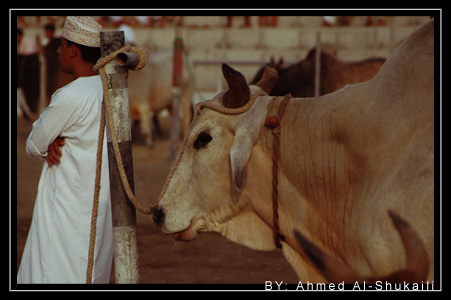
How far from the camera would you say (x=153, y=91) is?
43.9 feet

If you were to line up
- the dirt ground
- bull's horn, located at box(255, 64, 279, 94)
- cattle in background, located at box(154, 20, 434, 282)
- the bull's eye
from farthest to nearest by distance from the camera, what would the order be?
the dirt ground → bull's horn, located at box(255, 64, 279, 94) → the bull's eye → cattle in background, located at box(154, 20, 434, 282)

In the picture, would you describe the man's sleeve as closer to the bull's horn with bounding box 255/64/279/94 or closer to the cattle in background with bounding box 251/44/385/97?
the bull's horn with bounding box 255/64/279/94

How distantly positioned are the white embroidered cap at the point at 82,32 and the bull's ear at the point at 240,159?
40.8 inches

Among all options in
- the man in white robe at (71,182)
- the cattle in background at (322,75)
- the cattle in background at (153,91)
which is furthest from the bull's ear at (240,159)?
the cattle in background at (153,91)

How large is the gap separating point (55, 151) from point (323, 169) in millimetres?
1391

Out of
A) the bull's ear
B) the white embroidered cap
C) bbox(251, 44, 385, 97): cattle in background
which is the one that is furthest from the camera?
bbox(251, 44, 385, 97): cattle in background

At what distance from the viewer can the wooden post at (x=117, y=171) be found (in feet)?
10.4

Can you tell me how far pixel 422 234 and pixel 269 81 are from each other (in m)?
1.24

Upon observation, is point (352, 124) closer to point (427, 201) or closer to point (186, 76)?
point (427, 201)

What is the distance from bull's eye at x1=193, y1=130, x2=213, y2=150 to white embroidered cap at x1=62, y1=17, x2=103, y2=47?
811 millimetres

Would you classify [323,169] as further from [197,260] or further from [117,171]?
[197,260]

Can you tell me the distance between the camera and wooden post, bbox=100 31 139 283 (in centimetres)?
317

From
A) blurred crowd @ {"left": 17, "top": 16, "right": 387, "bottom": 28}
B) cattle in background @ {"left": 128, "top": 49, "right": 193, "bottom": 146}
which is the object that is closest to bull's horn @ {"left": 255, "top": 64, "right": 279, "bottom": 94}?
cattle in background @ {"left": 128, "top": 49, "right": 193, "bottom": 146}

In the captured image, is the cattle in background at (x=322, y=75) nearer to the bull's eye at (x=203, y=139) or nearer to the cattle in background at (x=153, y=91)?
the cattle in background at (x=153, y=91)
